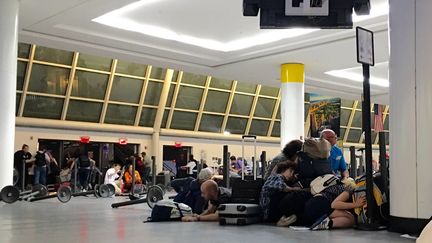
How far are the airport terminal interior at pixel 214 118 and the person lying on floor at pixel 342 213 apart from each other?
2cm

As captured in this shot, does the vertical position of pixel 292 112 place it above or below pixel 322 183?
above

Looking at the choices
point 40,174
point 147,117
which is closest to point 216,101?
point 147,117

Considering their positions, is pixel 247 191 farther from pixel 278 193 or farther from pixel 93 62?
pixel 93 62

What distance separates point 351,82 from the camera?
61.0 ft

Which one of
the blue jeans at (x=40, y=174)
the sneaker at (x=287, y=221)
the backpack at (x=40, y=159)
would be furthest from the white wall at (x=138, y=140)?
the sneaker at (x=287, y=221)

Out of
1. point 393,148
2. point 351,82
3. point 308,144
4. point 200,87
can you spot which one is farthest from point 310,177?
point 200,87

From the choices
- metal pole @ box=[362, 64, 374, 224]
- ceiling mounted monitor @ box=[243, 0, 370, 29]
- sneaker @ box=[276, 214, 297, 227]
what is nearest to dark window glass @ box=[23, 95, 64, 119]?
ceiling mounted monitor @ box=[243, 0, 370, 29]

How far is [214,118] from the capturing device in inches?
1030

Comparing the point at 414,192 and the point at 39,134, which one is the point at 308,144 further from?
the point at 39,134

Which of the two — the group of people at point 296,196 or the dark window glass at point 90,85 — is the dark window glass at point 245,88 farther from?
the group of people at point 296,196

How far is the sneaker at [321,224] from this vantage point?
5.91m

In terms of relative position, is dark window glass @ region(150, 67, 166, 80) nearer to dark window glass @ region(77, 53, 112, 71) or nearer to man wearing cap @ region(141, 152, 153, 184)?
dark window glass @ region(77, 53, 112, 71)

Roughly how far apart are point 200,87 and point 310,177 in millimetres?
18871

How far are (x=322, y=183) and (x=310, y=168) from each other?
43cm
